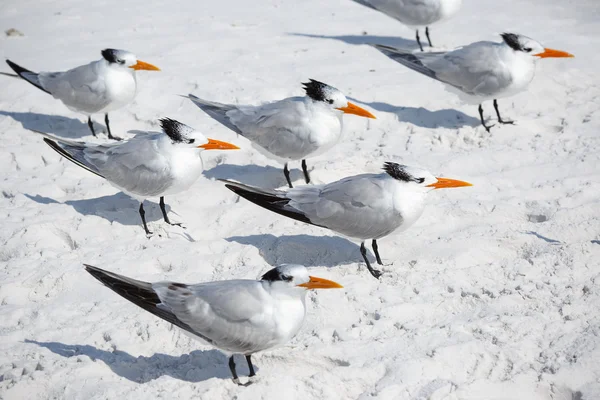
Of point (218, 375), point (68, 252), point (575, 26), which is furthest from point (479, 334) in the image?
point (575, 26)

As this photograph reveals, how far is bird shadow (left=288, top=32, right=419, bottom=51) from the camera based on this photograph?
953cm

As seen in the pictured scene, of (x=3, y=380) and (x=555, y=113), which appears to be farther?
(x=555, y=113)

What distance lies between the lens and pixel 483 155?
716cm

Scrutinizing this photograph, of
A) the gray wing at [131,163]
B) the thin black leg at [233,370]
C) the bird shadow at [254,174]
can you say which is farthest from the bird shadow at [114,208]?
the thin black leg at [233,370]

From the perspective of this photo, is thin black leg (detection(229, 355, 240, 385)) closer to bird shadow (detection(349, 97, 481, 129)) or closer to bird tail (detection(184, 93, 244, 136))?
bird tail (detection(184, 93, 244, 136))

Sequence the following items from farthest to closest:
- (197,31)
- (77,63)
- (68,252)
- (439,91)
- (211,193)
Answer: (197,31)
(77,63)
(439,91)
(211,193)
(68,252)

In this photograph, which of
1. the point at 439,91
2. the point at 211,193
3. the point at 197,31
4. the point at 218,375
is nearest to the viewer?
the point at 218,375

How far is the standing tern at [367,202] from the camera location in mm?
5566

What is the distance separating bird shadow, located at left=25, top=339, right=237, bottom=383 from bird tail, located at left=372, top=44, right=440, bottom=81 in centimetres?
429

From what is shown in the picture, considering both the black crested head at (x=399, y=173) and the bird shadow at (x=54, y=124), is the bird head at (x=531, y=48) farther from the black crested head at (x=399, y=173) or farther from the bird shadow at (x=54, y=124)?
the bird shadow at (x=54, y=124)

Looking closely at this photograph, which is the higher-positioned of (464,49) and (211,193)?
(464,49)

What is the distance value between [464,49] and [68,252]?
4518 mm

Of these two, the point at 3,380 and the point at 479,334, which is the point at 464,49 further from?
the point at 3,380

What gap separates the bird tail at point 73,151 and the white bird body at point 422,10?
4453 mm
